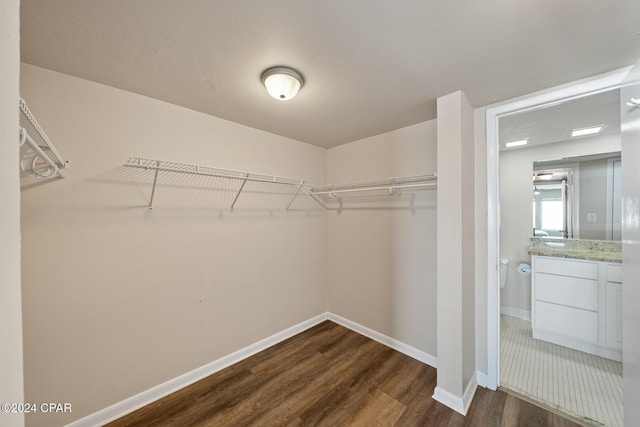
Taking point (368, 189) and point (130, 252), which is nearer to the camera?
point (130, 252)

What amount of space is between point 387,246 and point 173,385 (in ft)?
7.47

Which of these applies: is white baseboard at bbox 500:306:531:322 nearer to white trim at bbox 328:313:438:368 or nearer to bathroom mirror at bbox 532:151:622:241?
bathroom mirror at bbox 532:151:622:241

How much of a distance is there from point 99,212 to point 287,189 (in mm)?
1620

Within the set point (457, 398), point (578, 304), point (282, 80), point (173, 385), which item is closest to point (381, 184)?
point (282, 80)

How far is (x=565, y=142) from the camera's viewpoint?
2.62 metres

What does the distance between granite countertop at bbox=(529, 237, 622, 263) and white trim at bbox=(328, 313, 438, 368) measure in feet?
5.58

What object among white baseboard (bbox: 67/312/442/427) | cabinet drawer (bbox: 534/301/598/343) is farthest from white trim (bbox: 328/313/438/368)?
cabinet drawer (bbox: 534/301/598/343)

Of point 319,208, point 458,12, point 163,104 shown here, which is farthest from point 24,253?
point 458,12

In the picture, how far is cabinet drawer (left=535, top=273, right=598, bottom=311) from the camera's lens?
2301 millimetres

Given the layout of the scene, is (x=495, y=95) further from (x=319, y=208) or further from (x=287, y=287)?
(x=287, y=287)

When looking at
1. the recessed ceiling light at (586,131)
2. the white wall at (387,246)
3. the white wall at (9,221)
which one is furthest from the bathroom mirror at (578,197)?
the white wall at (9,221)

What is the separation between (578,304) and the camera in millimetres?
2365

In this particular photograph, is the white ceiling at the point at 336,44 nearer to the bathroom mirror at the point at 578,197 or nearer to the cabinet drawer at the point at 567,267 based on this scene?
the bathroom mirror at the point at 578,197

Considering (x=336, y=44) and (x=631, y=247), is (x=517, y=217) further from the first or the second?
(x=336, y=44)
